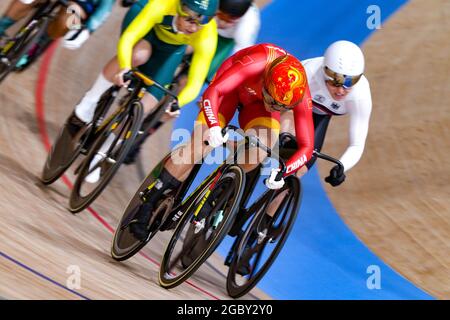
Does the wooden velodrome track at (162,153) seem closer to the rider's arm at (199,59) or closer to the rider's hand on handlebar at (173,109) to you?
the rider's hand on handlebar at (173,109)

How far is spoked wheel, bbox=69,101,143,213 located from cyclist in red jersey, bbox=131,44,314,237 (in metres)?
0.26

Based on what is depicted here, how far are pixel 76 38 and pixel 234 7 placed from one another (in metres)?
1.03

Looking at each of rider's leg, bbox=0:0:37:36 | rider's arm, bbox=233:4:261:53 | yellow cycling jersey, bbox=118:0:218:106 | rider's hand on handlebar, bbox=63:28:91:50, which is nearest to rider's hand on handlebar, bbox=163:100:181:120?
yellow cycling jersey, bbox=118:0:218:106

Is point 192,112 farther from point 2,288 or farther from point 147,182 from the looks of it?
point 2,288

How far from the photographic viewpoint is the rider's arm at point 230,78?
4.22m

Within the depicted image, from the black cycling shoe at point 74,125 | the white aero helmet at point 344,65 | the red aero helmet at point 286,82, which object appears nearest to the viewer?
the red aero helmet at point 286,82

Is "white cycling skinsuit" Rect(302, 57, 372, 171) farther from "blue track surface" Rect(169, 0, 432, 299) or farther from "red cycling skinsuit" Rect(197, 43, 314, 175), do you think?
"blue track surface" Rect(169, 0, 432, 299)

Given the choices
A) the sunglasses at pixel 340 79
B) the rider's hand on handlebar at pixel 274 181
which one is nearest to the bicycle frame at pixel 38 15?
the sunglasses at pixel 340 79

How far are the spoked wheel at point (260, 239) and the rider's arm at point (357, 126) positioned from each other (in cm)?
38

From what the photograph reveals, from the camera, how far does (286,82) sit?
13.4 ft

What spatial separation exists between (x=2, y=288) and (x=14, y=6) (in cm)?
291

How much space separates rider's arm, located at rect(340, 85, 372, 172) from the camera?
15.5ft

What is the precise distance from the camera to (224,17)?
5387mm

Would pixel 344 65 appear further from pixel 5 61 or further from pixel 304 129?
pixel 5 61
